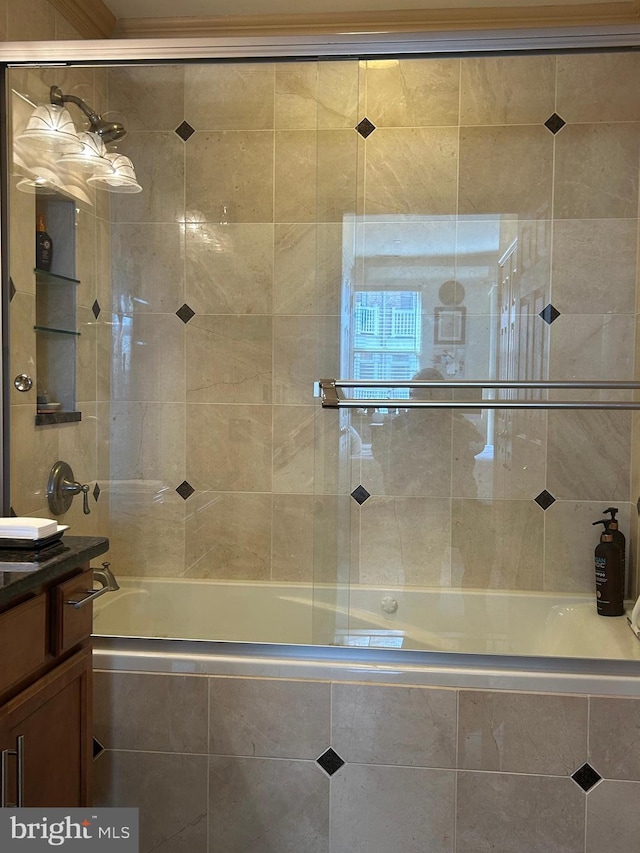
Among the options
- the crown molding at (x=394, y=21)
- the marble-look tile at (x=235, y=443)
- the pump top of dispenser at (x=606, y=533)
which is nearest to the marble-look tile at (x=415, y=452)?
the marble-look tile at (x=235, y=443)

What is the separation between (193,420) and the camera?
8.02ft

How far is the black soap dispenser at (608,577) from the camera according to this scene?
87.7 inches

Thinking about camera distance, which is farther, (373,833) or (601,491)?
(601,491)

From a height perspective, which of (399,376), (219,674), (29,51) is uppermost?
(29,51)

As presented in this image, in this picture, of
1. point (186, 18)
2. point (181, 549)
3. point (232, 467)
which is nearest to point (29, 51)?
point (186, 18)

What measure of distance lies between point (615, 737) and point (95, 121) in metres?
2.16

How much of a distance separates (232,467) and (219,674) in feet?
2.70

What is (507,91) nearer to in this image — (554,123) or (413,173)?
(554,123)

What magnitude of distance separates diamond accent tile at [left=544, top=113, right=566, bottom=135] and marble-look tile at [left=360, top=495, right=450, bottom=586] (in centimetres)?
123

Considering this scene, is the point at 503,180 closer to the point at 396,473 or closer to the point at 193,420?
the point at 396,473

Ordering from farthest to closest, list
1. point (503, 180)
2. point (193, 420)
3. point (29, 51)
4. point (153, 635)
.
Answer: point (193, 420) → point (503, 180) → point (153, 635) → point (29, 51)

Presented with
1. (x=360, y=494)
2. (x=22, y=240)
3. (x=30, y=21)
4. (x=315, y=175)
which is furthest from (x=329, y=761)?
(x=30, y=21)

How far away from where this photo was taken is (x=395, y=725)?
5.67ft

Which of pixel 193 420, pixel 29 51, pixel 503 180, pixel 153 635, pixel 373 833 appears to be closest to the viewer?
pixel 373 833
